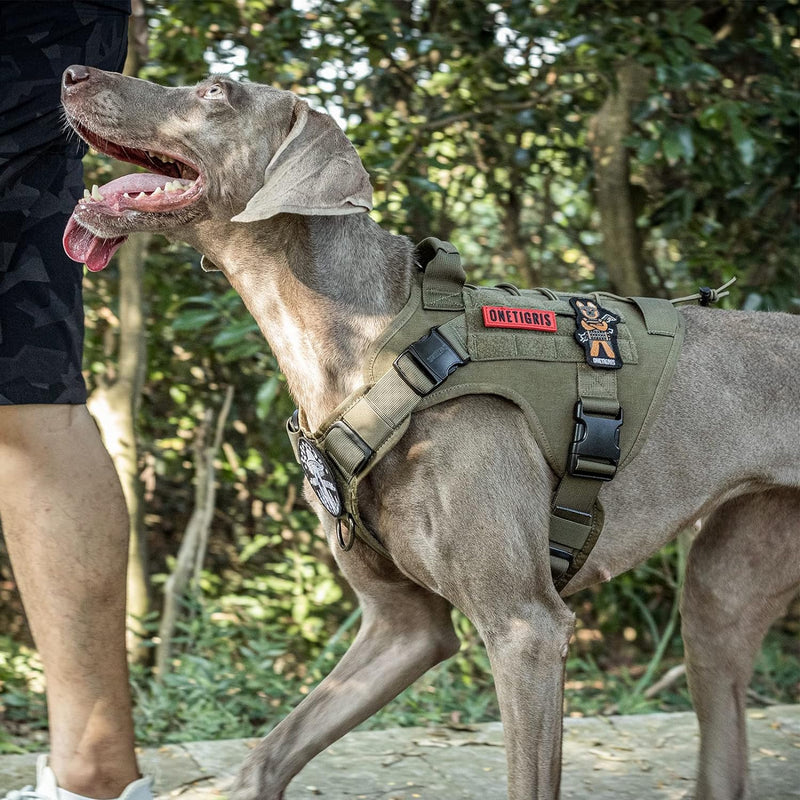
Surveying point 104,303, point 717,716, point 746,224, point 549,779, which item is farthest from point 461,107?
point 549,779

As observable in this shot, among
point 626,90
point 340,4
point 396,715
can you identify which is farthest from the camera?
point 626,90

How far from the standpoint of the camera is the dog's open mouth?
8.50 feet

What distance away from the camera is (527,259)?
6352 mm

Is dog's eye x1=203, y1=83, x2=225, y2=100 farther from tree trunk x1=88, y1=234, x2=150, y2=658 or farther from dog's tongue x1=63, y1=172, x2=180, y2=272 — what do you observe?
tree trunk x1=88, y1=234, x2=150, y2=658

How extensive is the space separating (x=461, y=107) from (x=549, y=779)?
11.9 feet

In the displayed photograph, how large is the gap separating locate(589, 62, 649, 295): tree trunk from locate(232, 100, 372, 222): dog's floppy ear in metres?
2.96

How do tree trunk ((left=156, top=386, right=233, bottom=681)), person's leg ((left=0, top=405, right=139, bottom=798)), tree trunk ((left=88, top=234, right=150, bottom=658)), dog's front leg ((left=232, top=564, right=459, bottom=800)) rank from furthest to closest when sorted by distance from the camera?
tree trunk ((left=156, top=386, right=233, bottom=681)) < tree trunk ((left=88, top=234, right=150, bottom=658)) < dog's front leg ((left=232, top=564, right=459, bottom=800)) < person's leg ((left=0, top=405, right=139, bottom=798))

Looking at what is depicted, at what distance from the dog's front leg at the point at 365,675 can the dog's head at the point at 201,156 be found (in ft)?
2.96

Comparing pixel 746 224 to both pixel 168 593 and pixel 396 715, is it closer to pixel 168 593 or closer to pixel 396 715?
pixel 396 715

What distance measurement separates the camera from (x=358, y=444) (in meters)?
2.58

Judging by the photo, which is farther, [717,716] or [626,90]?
[626,90]

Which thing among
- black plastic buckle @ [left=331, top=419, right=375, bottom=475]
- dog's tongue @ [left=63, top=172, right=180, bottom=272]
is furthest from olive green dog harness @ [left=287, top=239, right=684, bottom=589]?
dog's tongue @ [left=63, top=172, right=180, bottom=272]

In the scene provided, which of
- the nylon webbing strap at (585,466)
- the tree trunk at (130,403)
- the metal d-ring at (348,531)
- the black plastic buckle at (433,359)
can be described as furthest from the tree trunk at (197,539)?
the black plastic buckle at (433,359)

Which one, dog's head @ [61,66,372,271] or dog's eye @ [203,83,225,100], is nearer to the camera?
dog's head @ [61,66,372,271]
